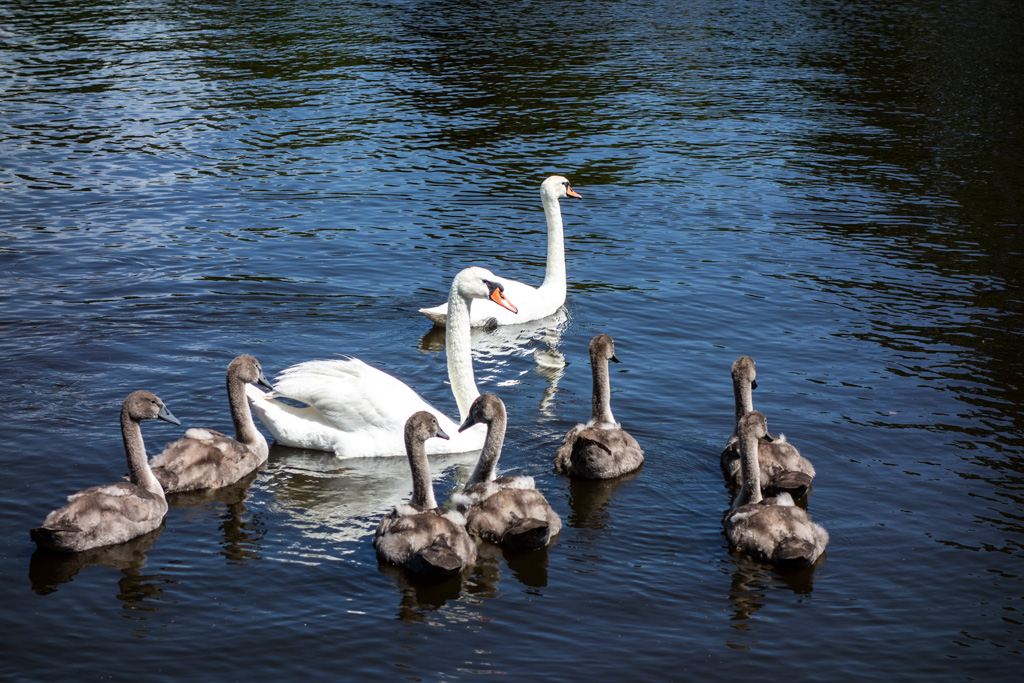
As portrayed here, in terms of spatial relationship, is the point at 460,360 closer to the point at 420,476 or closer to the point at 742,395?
the point at 420,476

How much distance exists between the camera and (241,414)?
11.3 m

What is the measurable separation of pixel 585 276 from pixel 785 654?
10.4 meters

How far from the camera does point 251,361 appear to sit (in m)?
11.4

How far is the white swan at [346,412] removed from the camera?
11.6 meters

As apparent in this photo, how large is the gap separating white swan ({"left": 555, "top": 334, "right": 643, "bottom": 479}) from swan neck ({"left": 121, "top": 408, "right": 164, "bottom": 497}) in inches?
146

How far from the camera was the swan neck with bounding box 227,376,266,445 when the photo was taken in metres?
11.3

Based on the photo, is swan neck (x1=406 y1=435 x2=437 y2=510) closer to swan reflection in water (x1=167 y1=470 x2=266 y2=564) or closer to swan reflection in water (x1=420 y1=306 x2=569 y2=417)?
swan reflection in water (x1=167 y1=470 x2=266 y2=564)

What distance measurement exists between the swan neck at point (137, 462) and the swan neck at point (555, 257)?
296 inches

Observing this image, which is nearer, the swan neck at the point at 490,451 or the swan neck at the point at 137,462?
the swan neck at the point at 137,462

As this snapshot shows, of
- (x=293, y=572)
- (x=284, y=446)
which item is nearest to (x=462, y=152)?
(x=284, y=446)

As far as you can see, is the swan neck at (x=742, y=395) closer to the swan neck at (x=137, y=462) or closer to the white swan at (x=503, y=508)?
the white swan at (x=503, y=508)

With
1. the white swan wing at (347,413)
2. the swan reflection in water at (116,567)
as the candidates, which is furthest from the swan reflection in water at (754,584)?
the swan reflection in water at (116,567)

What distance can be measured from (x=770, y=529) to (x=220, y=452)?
16.1 feet

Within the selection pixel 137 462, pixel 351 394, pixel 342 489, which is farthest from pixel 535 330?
pixel 137 462
